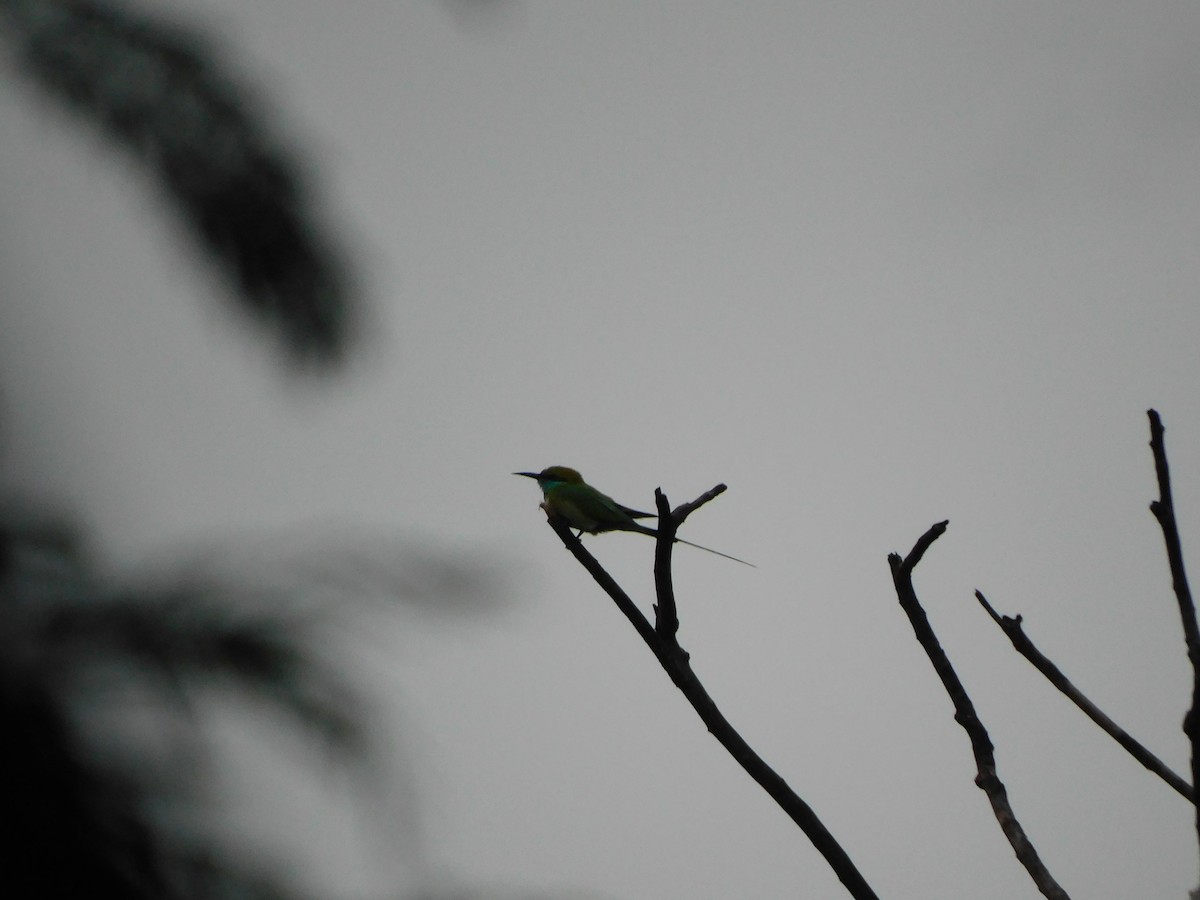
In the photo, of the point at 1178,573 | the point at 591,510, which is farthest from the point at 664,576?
the point at 591,510

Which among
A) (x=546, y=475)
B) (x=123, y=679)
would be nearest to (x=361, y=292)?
(x=123, y=679)

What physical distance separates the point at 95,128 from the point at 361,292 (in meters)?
0.74

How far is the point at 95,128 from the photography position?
2.19 metres

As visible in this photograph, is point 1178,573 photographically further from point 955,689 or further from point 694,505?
point 694,505

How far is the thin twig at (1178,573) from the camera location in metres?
1.67

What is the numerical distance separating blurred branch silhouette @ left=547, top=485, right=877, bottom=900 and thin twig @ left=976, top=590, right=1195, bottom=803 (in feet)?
2.05

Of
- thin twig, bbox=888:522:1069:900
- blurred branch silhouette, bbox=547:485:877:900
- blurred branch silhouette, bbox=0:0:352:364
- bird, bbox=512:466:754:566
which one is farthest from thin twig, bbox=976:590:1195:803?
bird, bbox=512:466:754:566

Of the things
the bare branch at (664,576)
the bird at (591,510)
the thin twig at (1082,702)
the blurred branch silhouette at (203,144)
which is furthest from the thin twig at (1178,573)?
the bird at (591,510)

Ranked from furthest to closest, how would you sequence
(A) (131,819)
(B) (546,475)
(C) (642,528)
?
(B) (546,475) → (C) (642,528) → (A) (131,819)

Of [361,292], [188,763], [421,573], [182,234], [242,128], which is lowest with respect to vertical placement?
[188,763]

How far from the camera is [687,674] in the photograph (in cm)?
260

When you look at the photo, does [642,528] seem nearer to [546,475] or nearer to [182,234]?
[546,475]

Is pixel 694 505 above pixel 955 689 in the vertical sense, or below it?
above

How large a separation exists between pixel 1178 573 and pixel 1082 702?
529mm
